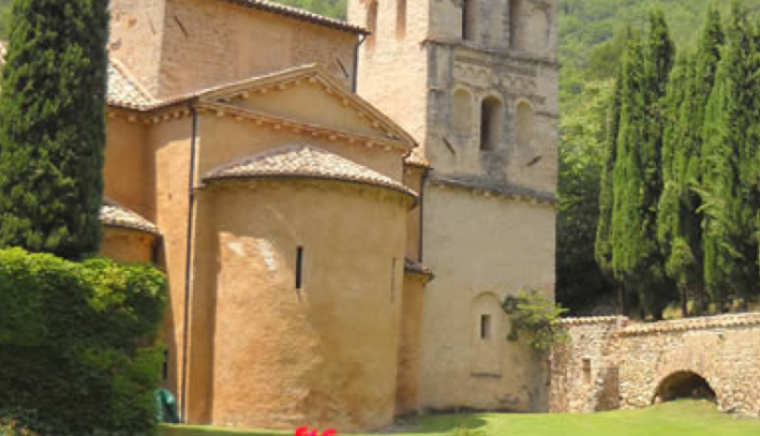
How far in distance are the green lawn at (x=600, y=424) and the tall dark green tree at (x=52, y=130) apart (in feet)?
15.3

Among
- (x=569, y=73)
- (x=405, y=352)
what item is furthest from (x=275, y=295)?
(x=569, y=73)

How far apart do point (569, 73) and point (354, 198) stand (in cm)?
5942

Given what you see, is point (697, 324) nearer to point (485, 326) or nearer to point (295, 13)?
point (485, 326)

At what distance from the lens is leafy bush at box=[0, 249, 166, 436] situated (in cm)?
1733

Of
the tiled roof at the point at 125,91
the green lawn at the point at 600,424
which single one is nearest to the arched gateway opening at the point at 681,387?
the green lawn at the point at 600,424

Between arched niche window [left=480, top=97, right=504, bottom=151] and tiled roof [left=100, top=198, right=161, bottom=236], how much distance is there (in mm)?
11732

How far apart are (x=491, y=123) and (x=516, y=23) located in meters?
3.14

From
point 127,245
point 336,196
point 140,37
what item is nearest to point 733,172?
point 336,196

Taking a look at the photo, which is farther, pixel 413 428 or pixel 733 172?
pixel 733 172

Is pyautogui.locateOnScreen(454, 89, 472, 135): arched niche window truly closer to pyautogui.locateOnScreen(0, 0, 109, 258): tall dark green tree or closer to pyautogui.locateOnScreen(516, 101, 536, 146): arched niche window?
pyautogui.locateOnScreen(516, 101, 536, 146): arched niche window

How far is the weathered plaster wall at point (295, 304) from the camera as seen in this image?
869 inches

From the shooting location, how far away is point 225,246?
2291 centimetres

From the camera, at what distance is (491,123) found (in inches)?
1278

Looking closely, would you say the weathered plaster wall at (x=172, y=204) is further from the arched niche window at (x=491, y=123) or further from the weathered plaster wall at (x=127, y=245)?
the arched niche window at (x=491, y=123)
